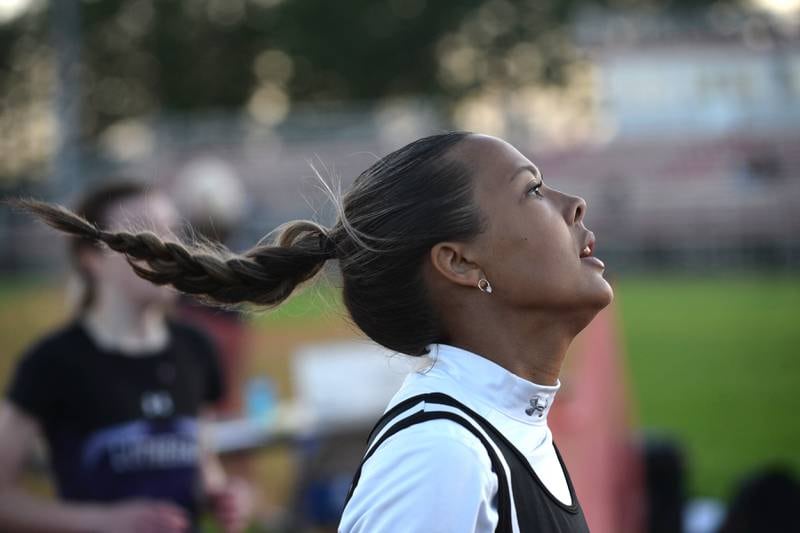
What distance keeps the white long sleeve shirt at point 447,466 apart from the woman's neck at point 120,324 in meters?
1.61

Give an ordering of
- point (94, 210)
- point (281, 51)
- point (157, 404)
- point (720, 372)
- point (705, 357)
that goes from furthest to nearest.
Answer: point (281, 51) → point (705, 357) → point (720, 372) → point (94, 210) → point (157, 404)

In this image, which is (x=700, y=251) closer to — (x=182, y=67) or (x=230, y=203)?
(x=230, y=203)

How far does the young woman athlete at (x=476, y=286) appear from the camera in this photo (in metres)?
1.72

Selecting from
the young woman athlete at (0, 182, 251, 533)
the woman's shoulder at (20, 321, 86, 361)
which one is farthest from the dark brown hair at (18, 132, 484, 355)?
the woman's shoulder at (20, 321, 86, 361)

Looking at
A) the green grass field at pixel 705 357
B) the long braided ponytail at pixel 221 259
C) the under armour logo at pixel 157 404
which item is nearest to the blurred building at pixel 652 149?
the green grass field at pixel 705 357

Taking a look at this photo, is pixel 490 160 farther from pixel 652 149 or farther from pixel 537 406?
pixel 652 149

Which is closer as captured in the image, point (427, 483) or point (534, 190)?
point (427, 483)

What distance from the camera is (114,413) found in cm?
299

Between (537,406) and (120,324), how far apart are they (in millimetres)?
1741

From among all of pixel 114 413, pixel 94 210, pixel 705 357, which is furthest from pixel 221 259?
pixel 705 357

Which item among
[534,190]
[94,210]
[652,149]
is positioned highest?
[534,190]

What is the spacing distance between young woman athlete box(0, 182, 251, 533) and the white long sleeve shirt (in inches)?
51.4

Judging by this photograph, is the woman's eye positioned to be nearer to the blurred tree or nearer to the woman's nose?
the woman's nose

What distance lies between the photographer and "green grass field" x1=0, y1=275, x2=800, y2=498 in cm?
635
